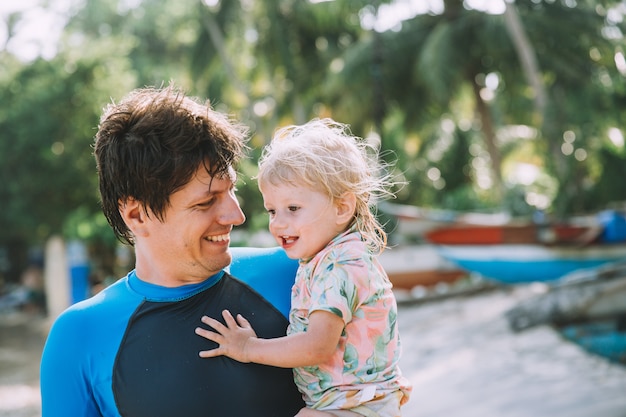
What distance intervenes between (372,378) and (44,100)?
58.8ft

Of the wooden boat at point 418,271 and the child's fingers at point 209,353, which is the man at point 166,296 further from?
the wooden boat at point 418,271

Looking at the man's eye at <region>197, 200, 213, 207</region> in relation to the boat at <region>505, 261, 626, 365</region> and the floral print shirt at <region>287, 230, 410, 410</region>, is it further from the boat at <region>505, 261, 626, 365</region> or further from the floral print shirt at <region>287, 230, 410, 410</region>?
the boat at <region>505, 261, 626, 365</region>

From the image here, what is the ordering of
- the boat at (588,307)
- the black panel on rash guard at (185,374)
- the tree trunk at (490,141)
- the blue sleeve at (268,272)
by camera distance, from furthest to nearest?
1. the tree trunk at (490,141)
2. the boat at (588,307)
3. the blue sleeve at (268,272)
4. the black panel on rash guard at (185,374)

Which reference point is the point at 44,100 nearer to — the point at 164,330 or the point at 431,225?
the point at 431,225

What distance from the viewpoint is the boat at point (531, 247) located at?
13.1 meters

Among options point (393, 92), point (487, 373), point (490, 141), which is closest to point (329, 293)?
point (487, 373)

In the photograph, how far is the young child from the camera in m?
1.89

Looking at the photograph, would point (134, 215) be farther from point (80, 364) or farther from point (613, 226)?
point (613, 226)

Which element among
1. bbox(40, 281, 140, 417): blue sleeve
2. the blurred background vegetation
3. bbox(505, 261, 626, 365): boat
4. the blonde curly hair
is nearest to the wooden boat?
the blurred background vegetation

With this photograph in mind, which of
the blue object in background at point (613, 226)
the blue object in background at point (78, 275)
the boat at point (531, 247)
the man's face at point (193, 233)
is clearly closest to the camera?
the man's face at point (193, 233)

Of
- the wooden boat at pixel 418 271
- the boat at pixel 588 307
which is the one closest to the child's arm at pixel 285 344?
the boat at pixel 588 307

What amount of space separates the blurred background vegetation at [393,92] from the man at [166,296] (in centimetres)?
995

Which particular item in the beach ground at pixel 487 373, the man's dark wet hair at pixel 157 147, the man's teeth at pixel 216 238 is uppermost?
the man's dark wet hair at pixel 157 147

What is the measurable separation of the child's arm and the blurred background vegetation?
10103mm
